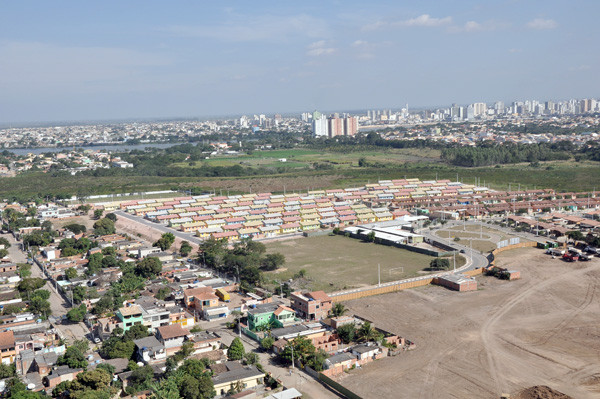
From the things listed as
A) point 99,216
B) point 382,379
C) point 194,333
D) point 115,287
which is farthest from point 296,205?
point 382,379

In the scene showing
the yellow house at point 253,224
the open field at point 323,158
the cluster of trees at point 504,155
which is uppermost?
the cluster of trees at point 504,155

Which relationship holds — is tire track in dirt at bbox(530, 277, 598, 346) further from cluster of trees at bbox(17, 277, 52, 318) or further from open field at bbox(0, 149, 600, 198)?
open field at bbox(0, 149, 600, 198)

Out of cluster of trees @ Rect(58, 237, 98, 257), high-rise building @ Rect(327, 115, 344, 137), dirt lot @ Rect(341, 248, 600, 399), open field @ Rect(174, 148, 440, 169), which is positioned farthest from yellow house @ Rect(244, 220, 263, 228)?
high-rise building @ Rect(327, 115, 344, 137)

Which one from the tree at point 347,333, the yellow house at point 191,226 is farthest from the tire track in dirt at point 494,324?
the yellow house at point 191,226

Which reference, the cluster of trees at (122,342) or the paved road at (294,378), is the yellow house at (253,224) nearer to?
the cluster of trees at (122,342)

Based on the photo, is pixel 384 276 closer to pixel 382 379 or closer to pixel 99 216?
pixel 382 379

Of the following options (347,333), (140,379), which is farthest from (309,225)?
(140,379)
